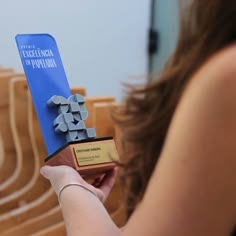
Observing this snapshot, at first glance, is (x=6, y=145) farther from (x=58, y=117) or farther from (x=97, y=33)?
(x=97, y=33)

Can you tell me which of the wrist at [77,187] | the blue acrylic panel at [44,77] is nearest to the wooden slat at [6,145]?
the blue acrylic panel at [44,77]

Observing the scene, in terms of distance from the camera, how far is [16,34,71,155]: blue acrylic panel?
69 cm

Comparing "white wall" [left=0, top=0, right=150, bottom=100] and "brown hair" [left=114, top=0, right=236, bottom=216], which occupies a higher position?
"brown hair" [left=114, top=0, right=236, bottom=216]

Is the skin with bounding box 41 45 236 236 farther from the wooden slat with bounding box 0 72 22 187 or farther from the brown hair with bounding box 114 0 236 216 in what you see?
the wooden slat with bounding box 0 72 22 187

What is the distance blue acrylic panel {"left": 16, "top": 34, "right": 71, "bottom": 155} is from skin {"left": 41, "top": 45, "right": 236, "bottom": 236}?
28cm

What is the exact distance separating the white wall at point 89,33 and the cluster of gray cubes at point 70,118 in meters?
1.12

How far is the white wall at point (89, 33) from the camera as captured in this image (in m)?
1.82

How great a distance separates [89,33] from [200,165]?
5.62 feet

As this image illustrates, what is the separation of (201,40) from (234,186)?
0.41ft

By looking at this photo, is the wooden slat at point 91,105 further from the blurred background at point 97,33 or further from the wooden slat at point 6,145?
the blurred background at point 97,33

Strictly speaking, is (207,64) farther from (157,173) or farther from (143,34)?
(143,34)

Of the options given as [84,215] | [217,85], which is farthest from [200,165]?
[84,215]

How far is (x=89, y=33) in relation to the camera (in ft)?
6.76


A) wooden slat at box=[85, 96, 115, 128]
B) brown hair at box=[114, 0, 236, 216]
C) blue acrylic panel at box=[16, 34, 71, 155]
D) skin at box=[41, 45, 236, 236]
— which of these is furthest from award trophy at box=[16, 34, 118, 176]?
wooden slat at box=[85, 96, 115, 128]
